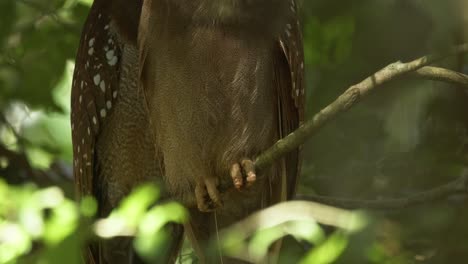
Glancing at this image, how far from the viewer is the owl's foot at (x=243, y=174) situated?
13.2ft

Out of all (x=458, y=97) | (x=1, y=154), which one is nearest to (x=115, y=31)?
(x=1, y=154)

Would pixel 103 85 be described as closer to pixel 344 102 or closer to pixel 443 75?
pixel 344 102

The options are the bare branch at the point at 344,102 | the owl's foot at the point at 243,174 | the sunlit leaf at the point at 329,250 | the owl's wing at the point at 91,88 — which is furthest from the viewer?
the owl's wing at the point at 91,88

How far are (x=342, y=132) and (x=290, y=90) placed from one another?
946 millimetres

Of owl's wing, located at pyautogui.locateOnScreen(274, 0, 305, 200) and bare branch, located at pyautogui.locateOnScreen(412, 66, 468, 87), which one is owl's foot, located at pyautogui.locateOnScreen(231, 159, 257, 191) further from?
bare branch, located at pyautogui.locateOnScreen(412, 66, 468, 87)

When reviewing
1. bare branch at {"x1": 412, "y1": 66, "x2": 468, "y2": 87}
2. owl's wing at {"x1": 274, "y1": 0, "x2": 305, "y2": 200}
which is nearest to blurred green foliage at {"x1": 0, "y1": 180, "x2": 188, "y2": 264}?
bare branch at {"x1": 412, "y1": 66, "x2": 468, "y2": 87}

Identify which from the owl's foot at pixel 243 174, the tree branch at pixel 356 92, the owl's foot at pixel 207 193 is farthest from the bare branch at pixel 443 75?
the owl's foot at pixel 207 193

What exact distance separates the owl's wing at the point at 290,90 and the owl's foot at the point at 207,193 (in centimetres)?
34

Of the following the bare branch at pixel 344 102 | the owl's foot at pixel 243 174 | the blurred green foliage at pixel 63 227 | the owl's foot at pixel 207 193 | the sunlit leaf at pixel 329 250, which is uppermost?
the bare branch at pixel 344 102

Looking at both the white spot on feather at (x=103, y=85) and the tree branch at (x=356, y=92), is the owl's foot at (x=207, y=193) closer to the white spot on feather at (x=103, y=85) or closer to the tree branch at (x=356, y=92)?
the tree branch at (x=356, y=92)

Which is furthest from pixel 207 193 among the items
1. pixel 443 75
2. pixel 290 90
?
pixel 443 75

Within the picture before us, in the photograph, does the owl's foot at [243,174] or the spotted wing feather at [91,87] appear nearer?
the owl's foot at [243,174]

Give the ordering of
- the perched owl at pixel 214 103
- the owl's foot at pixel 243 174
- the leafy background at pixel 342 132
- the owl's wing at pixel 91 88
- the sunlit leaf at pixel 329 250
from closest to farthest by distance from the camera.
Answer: the leafy background at pixel 342 132, the sunlit leaf at pixel 329 250, the owl's foot at pixel 243 174, the perched owl at pixel 214 103, the owl's wing at pixel 91 88

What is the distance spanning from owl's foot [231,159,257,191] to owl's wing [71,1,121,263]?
1014mm
